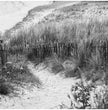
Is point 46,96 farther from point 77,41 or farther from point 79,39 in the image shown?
point 79,39

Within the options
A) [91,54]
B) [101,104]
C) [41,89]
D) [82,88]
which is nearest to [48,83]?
[41,89]

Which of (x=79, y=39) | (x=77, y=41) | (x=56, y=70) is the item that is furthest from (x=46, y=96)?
(x=79, y=39)

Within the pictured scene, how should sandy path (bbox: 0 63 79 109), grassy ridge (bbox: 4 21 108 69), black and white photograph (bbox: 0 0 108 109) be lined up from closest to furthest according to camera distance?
black and white photograph (bbox: 0 0 108 109) → sandy path (bbox: 0 63 79 109) → grassy ridge (bbox: 4 21 108 69)

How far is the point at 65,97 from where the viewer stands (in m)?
5.96

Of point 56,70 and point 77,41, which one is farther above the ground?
point 77,41

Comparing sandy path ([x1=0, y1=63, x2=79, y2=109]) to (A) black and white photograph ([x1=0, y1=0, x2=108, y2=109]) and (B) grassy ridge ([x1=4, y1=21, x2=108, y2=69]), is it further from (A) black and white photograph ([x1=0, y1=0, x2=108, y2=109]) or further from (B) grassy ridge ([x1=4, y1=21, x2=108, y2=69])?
(B) grassy ridge ([x1=4, y1=21, x2=108, y2=69])

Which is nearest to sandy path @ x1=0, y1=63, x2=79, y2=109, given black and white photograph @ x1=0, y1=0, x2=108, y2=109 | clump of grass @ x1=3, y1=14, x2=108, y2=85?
black and white photograph @ x1=0, y1=0, x2=108, y2=109

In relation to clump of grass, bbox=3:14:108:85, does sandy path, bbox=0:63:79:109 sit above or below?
below

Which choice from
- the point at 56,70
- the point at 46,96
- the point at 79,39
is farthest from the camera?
the point at 79,39

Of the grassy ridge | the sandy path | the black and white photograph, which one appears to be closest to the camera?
the black and white photograph

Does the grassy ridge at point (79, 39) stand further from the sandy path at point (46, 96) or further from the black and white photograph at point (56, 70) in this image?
the sandy path at point (46, 96)

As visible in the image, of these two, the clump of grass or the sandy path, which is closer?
the sandy path

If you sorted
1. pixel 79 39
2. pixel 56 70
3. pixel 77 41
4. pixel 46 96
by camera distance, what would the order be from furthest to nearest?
pixel 79 39 → pixel 77 41 → pixel 56 70 → pixel 46 96

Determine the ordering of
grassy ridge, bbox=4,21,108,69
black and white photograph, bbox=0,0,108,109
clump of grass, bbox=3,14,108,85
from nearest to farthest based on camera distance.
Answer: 1. black and white photograph, bbox=0,0,108,109
2. clump of grass, bbox=3,14,108,85
3. grassy ridge, bbox=4,21,108,69
